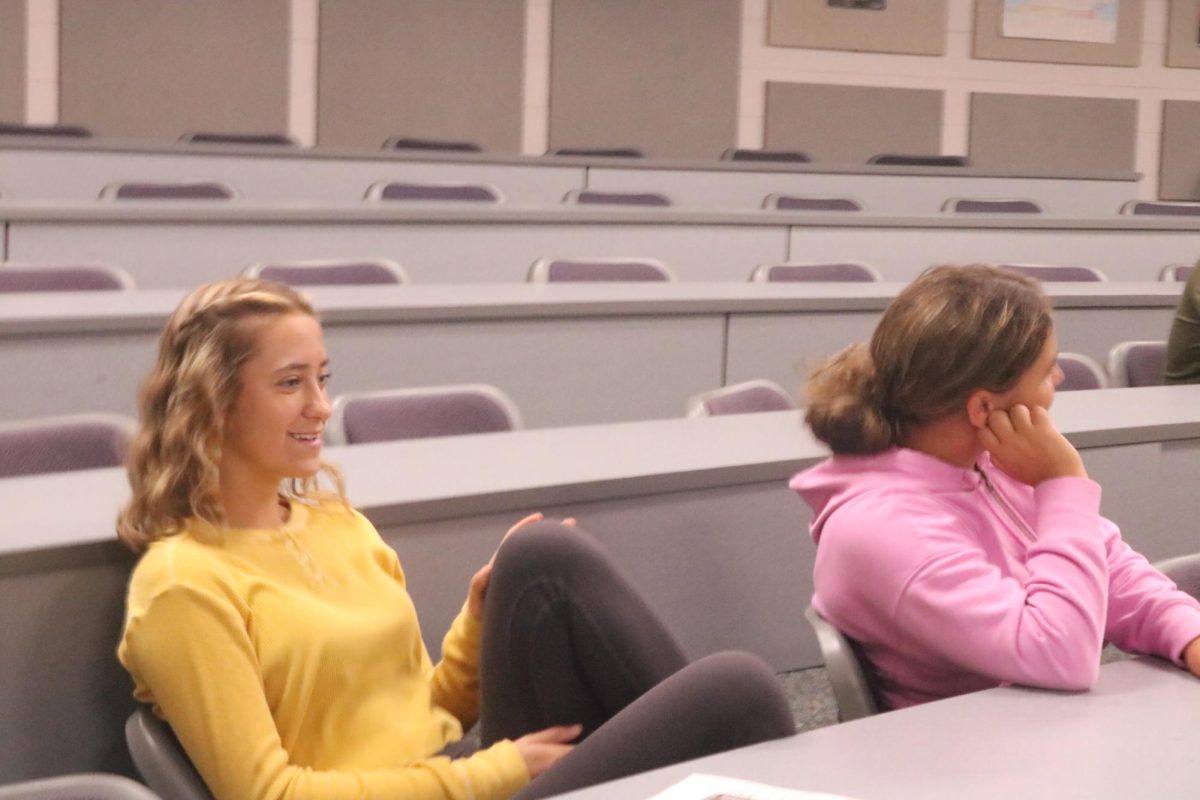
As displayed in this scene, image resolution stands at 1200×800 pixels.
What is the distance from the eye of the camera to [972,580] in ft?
5.05

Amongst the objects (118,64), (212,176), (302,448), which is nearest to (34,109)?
(118,64)

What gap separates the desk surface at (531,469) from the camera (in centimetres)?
157

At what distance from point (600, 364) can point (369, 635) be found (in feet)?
6.68

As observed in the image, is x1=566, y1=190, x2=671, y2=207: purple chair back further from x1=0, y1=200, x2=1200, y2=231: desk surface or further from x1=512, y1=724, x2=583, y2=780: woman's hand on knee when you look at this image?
x1=512, y1=724, x2=583, y2=780: woman's hand on knee

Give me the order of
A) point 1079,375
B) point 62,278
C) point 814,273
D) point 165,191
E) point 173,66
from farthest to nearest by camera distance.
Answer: point 173,66, point 165,191, point 814,273, point 62,278, point 1079,375

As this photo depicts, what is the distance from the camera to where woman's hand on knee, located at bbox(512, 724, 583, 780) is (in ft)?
4.89

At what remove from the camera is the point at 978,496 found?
169 cm

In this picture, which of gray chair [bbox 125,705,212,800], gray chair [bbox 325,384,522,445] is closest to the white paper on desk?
gray chair [bbox 125,705,212,800]

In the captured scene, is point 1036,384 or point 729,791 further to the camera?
point 1036,384

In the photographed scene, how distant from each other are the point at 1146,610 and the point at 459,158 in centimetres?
527

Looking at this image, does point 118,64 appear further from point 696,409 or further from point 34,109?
point 696,409

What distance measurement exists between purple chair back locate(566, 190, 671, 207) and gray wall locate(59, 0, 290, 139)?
3171mm

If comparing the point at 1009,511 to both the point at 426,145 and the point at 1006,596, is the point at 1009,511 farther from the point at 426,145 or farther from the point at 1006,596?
the point at 426,145

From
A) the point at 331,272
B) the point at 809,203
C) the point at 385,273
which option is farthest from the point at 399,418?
the point at 809,203
